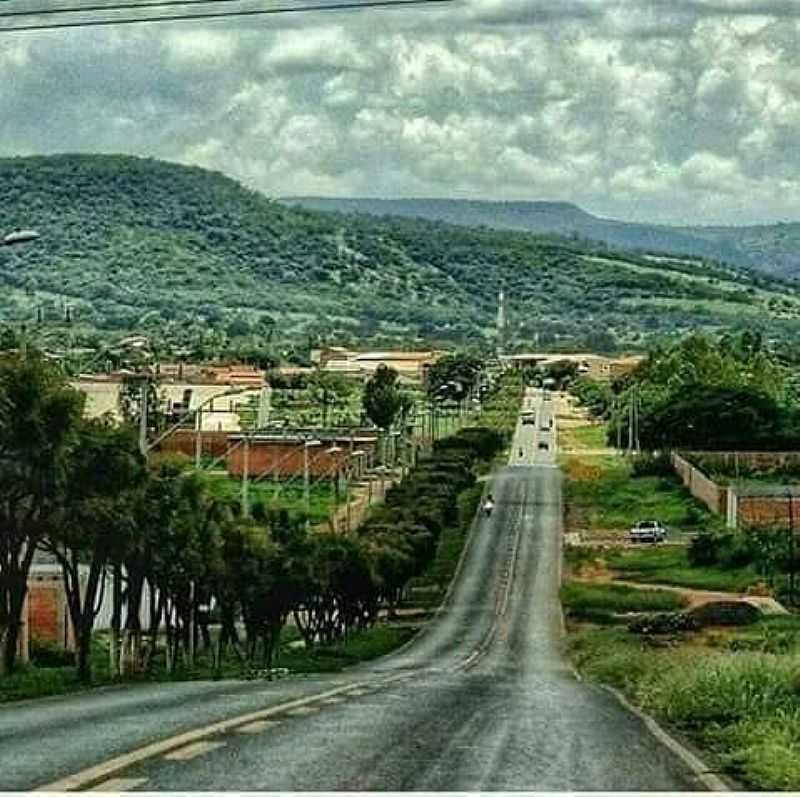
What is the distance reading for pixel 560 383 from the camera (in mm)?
149500

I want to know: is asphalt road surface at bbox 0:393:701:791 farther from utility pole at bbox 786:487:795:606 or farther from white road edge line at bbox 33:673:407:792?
utility pole at bbox 786:487:795:606

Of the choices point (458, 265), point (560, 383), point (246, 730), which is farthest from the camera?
point (458, 265)

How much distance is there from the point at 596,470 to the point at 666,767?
7570cm

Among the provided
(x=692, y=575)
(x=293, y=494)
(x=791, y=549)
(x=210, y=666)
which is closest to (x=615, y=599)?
(x=692, y=575)

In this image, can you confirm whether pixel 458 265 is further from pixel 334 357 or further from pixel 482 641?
pixel 482 641

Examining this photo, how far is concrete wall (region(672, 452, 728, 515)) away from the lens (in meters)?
70.0

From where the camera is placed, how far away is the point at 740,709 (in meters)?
15.1

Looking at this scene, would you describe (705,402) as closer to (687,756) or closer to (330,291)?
(687,756)

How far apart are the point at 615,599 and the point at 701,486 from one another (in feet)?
69.1

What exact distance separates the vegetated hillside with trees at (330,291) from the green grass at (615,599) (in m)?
95.0

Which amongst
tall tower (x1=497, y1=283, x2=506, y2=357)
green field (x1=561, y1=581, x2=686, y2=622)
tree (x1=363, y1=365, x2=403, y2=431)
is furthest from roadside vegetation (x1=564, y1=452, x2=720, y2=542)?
tall tower (x1=497, y1=283, x2=506, y2=357)

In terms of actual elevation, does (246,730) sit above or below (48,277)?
below

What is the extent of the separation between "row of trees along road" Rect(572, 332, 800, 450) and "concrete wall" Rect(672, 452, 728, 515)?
272cm

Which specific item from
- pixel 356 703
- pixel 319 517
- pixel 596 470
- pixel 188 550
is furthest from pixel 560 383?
pixel 356 703
